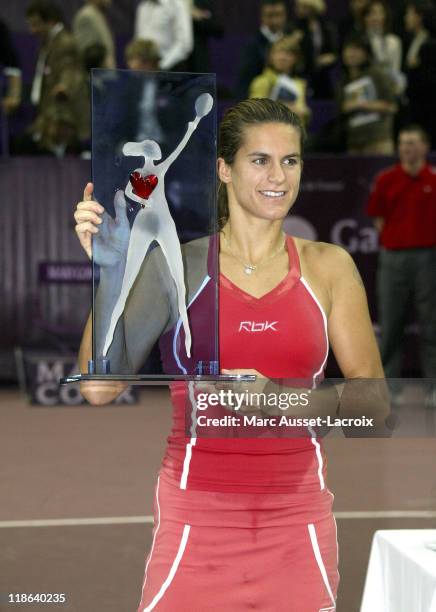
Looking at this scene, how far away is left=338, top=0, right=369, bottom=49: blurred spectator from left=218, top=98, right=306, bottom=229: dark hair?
7510 mm

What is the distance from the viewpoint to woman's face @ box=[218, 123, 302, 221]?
6.72 feet

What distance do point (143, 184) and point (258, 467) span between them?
54 cm

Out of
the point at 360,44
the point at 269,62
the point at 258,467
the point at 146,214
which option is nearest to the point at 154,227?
the point at 146,214

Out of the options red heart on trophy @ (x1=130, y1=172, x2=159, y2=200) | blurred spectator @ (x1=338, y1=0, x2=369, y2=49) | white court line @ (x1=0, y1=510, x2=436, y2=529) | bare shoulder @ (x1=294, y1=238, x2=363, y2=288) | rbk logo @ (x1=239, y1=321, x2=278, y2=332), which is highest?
blurred spectator @ (x1=338, y1=0, x2=369, y2=49)

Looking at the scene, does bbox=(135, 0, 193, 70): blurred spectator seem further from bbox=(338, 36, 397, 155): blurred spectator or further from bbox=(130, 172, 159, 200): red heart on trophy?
bbox=(130, 172, 159, 200): red heart on trophy

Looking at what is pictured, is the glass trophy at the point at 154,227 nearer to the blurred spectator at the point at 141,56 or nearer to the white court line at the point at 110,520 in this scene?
the white court line at the point at 110,520

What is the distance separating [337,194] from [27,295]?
2535mm

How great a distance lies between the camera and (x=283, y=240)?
219 centimetres

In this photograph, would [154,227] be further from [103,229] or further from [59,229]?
[59,229]

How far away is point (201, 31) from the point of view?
934 centimetres

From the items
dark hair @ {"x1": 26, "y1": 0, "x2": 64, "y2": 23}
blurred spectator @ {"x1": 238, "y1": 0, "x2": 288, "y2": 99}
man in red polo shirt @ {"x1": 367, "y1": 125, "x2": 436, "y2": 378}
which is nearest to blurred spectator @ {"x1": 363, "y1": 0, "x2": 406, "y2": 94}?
blurred spectator @ {"x1": 238, "y1": 0, "x2": 288, "y2": 99}

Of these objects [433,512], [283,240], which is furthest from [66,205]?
[283,240]

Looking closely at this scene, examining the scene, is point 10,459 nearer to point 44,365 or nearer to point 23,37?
point 44,365

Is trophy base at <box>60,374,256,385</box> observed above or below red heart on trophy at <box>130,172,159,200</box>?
below
